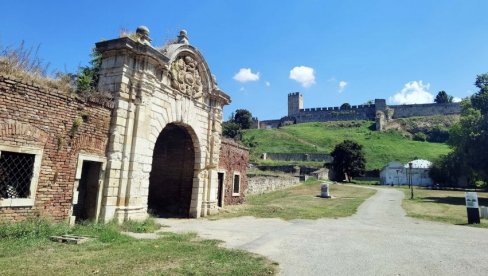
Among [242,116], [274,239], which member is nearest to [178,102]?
[274,239]

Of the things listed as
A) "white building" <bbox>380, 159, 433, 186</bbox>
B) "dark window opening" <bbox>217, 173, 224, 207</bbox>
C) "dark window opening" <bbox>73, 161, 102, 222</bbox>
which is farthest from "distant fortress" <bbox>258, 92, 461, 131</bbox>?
"dark window opening" <bbox>73, 161, 102, 222</bbox>

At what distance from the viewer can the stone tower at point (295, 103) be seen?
112 m

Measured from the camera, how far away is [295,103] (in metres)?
112

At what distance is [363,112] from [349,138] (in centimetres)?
2522

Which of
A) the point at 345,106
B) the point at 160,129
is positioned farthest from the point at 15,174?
the point at 345,106

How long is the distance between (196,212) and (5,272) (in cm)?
969

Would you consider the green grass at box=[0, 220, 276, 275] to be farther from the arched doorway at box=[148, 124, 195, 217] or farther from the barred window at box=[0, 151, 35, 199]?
the arched doorway at box=[148, 124, 195, 217]

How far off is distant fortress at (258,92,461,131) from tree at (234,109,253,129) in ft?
33.8

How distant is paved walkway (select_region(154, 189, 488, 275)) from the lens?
21.9 ft

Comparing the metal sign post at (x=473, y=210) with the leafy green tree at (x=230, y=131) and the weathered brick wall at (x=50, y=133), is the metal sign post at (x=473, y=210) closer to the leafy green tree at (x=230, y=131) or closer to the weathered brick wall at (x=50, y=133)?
the weathered brick wall at (x=50, y=133)

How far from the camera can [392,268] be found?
6641 millimetres

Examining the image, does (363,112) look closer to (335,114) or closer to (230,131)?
(335,114)

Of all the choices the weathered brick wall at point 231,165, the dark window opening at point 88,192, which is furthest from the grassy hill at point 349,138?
the dark window opening at point 88,192

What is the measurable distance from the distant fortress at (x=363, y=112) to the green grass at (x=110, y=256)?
315 feet
